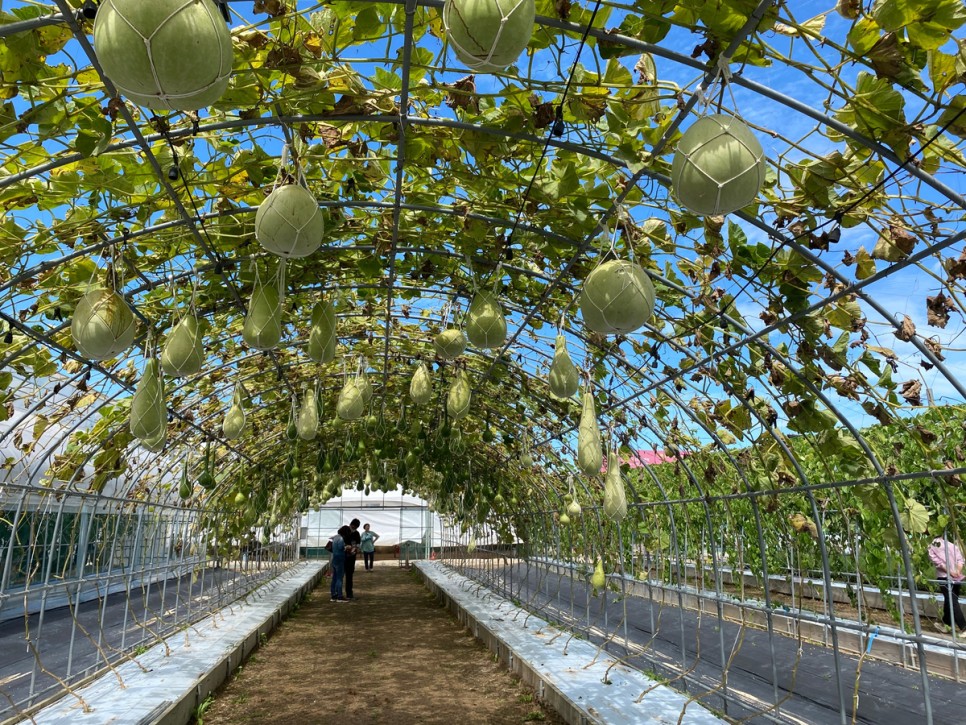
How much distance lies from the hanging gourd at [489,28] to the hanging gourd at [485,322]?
196 centimetres

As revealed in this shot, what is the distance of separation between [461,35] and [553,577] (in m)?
20.1

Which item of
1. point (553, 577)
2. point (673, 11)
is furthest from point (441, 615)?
point (673, 11)

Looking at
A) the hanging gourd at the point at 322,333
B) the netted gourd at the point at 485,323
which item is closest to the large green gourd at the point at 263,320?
the hanging gourd at the point at 322,333

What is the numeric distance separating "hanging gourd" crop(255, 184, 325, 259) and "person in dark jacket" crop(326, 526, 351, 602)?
14.7 metres

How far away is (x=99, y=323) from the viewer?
312cm

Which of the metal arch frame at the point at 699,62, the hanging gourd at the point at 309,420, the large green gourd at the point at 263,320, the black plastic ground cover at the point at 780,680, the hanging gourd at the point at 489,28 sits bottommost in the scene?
the black plastic ground cover at the point at 780,680

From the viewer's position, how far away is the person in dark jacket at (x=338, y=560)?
1678cm

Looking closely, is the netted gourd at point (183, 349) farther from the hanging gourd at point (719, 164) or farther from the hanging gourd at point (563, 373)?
the hanging gourd at point (719, 164)

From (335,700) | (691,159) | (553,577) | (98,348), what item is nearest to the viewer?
(691,159)

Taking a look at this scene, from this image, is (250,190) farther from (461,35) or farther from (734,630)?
(734,630)

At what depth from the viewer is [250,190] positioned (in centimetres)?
395

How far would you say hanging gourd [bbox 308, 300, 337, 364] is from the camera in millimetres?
3602

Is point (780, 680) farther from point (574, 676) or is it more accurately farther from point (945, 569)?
point (945, 569)

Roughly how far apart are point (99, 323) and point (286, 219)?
1.23 m
